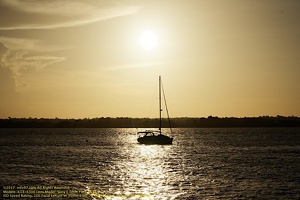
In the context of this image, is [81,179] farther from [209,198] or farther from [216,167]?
[216,167]

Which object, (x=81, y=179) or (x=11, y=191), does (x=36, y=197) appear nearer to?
(x=11, y=191)

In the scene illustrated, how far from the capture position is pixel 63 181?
5019 centimetres

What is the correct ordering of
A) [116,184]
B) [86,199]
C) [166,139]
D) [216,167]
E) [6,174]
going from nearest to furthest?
[86,199] < [116,184] < [6,174] < [216,167] < [166,139]

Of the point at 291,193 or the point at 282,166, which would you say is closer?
the point at 291,193

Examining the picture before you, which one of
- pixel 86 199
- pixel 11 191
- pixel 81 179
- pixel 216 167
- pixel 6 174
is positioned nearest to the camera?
pixel 86 199

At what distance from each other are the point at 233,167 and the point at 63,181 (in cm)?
3115

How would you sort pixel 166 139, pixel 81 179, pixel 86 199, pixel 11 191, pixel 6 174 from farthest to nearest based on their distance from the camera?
pixel 166 139 → pixel 6 174 → pixel 81 179 → pixel 11 191 → pixel 86 199

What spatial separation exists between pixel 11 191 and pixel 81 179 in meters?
11.4

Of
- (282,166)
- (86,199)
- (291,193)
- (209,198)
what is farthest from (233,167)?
(86,199)

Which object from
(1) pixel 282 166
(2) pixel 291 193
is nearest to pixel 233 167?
(1) pixel 282 166

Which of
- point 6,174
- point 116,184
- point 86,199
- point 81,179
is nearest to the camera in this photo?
point 86,199

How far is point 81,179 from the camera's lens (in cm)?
5247

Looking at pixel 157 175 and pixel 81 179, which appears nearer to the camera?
pixel 81 179

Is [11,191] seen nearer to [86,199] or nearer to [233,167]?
[86,199]
